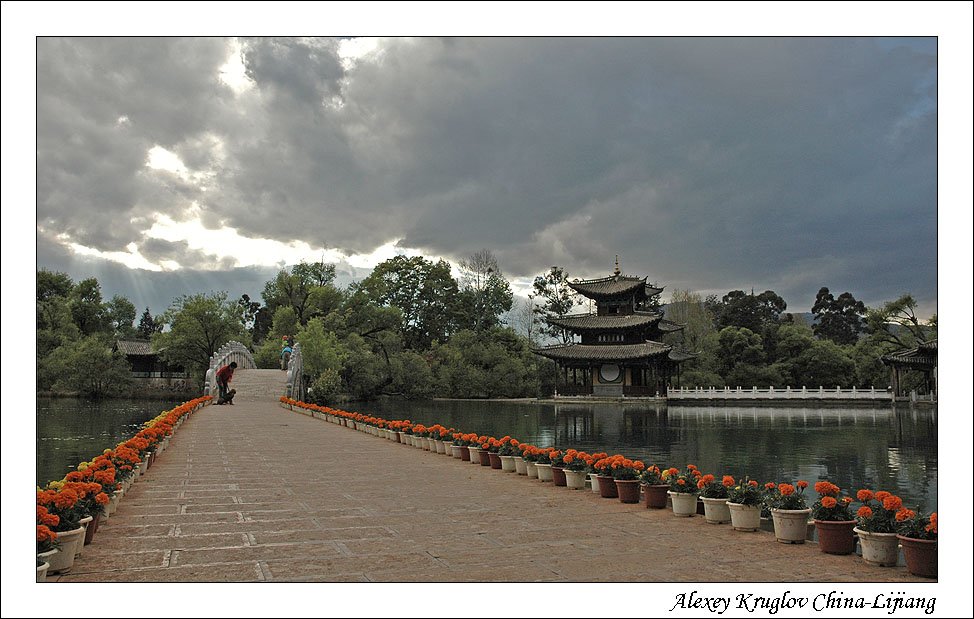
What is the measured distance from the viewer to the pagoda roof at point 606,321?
1684 inches

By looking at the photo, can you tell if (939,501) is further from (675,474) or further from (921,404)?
(921,404)

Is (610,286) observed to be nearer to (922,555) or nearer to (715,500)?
(715,500)

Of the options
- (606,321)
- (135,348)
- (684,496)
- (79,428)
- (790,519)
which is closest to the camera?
(790,519)

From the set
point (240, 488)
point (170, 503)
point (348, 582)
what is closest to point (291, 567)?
point (348, 582)

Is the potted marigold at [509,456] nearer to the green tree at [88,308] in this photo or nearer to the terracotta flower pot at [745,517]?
the terracotta flower pot at [745,517]

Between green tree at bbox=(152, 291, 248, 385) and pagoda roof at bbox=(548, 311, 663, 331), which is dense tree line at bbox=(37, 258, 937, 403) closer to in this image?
green tree at bbox=(152, 291, 248, 385)

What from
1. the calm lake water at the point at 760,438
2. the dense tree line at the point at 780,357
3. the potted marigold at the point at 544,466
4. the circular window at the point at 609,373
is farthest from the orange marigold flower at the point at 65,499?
the dense tree line at the point at 780,357

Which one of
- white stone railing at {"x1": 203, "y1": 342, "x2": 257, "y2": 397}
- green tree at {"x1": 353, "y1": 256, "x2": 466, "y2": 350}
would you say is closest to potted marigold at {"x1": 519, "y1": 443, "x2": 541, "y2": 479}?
white stone railing at {"x1": 203, "y1": 342, "x2": 257, "y2": 397}

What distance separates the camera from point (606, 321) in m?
44.2

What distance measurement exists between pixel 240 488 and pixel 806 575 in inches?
216

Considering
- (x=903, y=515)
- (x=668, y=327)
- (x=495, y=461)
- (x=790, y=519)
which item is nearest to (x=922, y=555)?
(x=903, y=515)

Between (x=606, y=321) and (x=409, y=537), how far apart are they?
1584 inches

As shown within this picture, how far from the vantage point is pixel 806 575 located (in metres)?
4.08

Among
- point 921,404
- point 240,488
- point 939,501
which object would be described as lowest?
point 921,404
